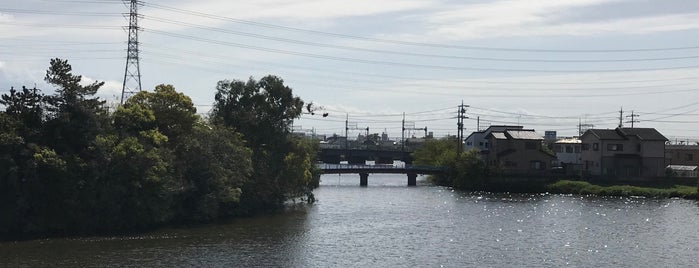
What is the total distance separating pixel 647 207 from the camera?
8056 centimetres

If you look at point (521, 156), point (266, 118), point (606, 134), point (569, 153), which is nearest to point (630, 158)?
point (606, 134)

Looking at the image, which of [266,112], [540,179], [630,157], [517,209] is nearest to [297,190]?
[266,112]

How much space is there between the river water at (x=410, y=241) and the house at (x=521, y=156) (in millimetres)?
30873

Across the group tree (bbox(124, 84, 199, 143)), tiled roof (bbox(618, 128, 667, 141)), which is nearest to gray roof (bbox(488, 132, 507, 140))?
tiled roof (bbox(618, 128, 667, 141))

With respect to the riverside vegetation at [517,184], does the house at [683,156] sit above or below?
above

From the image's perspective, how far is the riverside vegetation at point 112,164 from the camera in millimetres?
51750

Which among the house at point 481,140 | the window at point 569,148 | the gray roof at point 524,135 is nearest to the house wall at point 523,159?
the gray roof at point 524,135

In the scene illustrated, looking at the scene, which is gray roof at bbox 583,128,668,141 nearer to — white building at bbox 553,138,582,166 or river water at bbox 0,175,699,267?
white building at bbox 553,138,582,166

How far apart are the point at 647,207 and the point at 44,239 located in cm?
5796

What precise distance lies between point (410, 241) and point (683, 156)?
84885 millimetres

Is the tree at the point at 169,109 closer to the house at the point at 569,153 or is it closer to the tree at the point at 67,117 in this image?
the tree at the point at 67,117

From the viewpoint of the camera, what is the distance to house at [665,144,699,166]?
123938 mm

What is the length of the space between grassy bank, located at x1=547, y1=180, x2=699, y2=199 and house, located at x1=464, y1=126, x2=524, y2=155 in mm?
19623

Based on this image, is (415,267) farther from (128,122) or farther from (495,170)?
(495,170)
